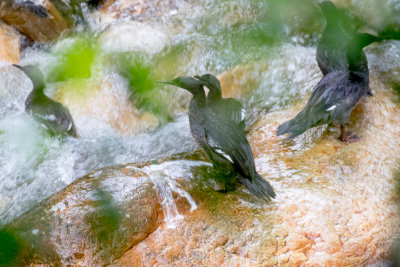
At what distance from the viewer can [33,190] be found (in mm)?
3953

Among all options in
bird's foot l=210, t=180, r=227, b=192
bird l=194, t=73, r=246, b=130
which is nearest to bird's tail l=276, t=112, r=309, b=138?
bird l=194, t=73, r=246, b=130

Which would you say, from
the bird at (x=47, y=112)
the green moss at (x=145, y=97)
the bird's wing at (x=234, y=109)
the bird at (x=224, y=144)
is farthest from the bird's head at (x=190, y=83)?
the bird at (x=47, y=112)

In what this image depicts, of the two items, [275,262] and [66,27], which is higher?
[66,27]

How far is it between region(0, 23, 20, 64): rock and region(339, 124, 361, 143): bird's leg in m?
4.99

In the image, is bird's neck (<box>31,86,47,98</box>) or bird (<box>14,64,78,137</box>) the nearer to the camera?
bird (<box>14,64,78,137</box>)

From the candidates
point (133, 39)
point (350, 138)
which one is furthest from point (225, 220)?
point (133, 39)

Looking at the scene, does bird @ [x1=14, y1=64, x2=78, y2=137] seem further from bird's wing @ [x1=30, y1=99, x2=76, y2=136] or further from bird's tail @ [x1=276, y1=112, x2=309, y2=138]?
bird's tail @ [x1=276, y1=112, x2=309, y2=138]

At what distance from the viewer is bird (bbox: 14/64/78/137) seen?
184 inches

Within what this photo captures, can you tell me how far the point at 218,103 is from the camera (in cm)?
354

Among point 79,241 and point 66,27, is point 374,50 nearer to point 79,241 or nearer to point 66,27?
point 79,241

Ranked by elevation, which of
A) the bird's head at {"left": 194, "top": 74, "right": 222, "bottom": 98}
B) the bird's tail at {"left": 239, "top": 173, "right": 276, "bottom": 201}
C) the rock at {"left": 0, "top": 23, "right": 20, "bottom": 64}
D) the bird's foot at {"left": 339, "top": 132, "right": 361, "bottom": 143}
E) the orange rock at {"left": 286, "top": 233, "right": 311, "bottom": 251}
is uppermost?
the rock at {"left": 0, "top": 23, "right": 20, "bottom": 64}

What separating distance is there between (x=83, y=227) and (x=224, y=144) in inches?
45.2

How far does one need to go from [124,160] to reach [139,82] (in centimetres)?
288

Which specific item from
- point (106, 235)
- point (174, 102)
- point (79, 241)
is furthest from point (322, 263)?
point (174, 102)
